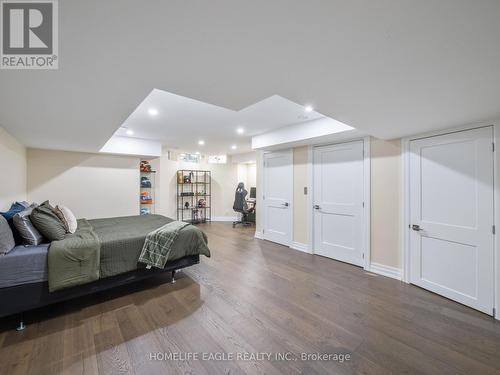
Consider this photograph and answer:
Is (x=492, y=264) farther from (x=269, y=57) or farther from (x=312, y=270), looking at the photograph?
(x=269, y=57)

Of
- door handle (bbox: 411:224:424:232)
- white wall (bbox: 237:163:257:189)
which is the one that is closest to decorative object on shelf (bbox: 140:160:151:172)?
white wall (bbox: 237:163:257:189)

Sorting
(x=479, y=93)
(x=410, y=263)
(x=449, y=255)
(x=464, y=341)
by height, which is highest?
(x=479, y=93)

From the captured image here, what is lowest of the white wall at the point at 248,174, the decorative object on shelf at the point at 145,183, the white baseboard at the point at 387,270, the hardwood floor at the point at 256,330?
the hardwood floor at the point at 256,330

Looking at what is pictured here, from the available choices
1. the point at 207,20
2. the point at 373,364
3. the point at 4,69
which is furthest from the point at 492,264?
the point at 4,69

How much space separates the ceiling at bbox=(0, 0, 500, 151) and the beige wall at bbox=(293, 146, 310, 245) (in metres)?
2.17

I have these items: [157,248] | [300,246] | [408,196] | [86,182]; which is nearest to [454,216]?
[408,196]

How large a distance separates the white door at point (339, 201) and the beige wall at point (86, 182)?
4.55 m

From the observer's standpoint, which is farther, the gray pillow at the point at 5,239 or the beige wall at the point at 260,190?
the beige wall at the point at 260,190

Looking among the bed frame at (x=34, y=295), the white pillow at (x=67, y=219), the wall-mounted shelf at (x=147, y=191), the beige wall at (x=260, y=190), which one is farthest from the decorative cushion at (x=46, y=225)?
the beige wall at (x=260, y=190)

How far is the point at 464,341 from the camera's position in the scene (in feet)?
5.82

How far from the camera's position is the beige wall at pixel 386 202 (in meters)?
2.99

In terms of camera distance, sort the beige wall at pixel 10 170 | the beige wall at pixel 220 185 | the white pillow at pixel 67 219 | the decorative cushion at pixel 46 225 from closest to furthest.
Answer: the decorative cushion at pixel 46 225, the white pillow at pixel 67 219, the beige wall at pixel 10 170, the beige wall at pixel 220 185

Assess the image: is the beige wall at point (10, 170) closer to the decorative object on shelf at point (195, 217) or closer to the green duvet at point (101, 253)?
the green duvet at point (101, 253)

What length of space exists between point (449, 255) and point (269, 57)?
301 centimetres
